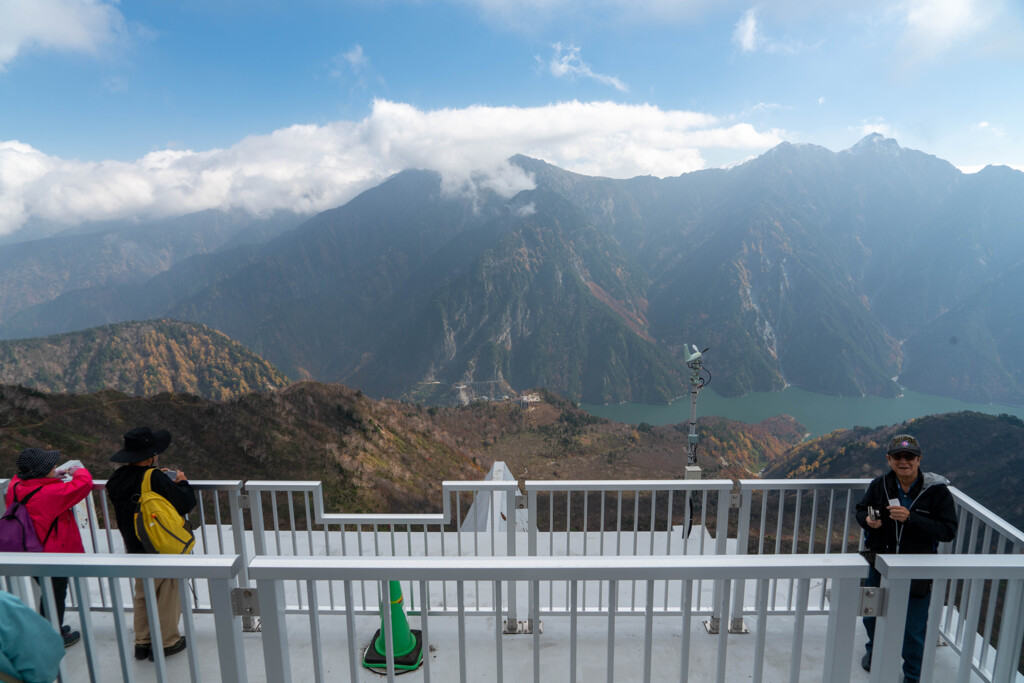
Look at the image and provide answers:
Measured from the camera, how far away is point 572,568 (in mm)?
1705

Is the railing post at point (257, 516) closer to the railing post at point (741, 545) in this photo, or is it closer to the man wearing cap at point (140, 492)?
the man wearing cap at point (140, 492)

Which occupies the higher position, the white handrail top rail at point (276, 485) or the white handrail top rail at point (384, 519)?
the white handrail top rail at point (276, 485)

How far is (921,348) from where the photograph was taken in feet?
527

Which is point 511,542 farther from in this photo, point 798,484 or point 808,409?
point 808,409

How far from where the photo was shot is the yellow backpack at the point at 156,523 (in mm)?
3193

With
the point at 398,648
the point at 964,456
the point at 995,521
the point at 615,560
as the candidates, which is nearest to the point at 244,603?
the point at 615,560

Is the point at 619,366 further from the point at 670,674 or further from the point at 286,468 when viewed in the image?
the point at 670,674

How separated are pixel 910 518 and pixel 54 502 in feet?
15.9

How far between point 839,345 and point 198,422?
17110cm

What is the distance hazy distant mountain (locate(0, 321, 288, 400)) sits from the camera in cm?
9100

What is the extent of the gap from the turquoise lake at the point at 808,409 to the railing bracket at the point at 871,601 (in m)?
112

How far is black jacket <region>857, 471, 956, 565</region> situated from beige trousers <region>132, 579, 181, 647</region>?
436 cm

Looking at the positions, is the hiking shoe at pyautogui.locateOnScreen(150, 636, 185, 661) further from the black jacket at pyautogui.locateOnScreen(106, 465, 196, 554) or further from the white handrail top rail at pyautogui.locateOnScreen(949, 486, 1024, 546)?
the white handrail top rail at pyautogui.locateOnScreen(949, 486, 1024, 546)

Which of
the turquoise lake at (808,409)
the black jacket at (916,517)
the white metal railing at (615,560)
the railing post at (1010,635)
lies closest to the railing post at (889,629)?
the white metal railing at (615,560)
